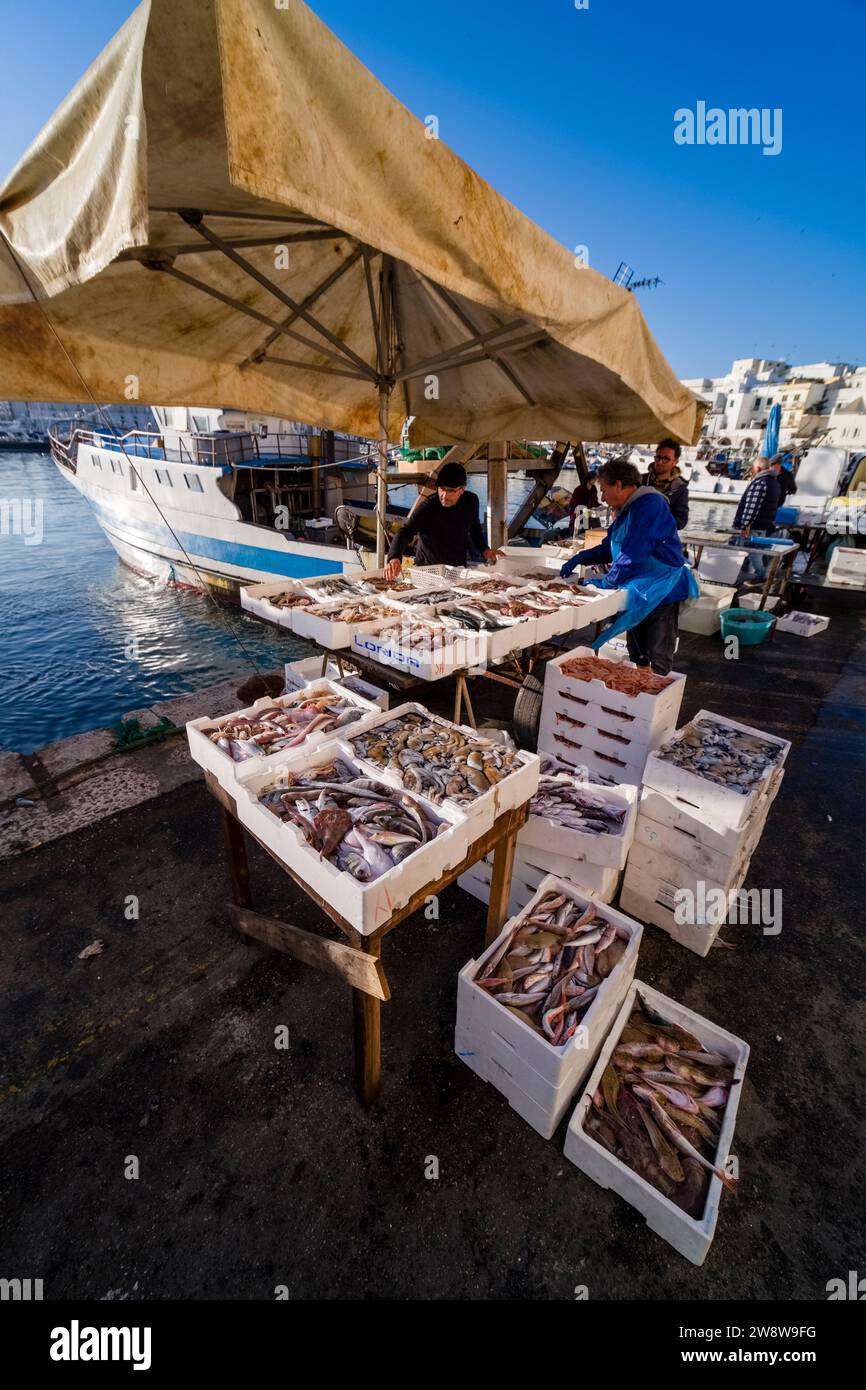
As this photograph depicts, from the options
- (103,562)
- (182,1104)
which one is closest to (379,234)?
(182,1104)

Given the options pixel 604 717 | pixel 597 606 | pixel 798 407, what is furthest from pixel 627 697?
pixel 798 407

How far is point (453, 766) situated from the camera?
2875 millimetres

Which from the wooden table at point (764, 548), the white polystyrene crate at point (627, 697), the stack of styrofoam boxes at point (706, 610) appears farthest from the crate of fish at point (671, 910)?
the stack of styrofoam boxes at point (706, 610)

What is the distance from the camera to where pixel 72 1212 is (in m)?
2.32

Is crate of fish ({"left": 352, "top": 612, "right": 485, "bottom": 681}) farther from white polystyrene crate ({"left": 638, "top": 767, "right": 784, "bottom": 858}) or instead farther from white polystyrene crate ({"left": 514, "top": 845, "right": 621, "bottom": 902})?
white polystyrene crate ({"left": 638, "top": 767, "right": 784, "bottom": 858})

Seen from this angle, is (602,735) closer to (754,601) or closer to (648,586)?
(648,586)

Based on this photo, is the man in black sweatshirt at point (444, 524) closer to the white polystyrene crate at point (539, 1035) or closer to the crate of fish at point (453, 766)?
the crate of fish at point (453, 766)

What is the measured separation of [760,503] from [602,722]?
31.4 ft

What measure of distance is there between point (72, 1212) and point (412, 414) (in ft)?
26.9

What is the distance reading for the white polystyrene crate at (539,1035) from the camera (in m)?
2.42

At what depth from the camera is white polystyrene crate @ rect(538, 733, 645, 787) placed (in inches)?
178

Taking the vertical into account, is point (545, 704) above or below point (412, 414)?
below
